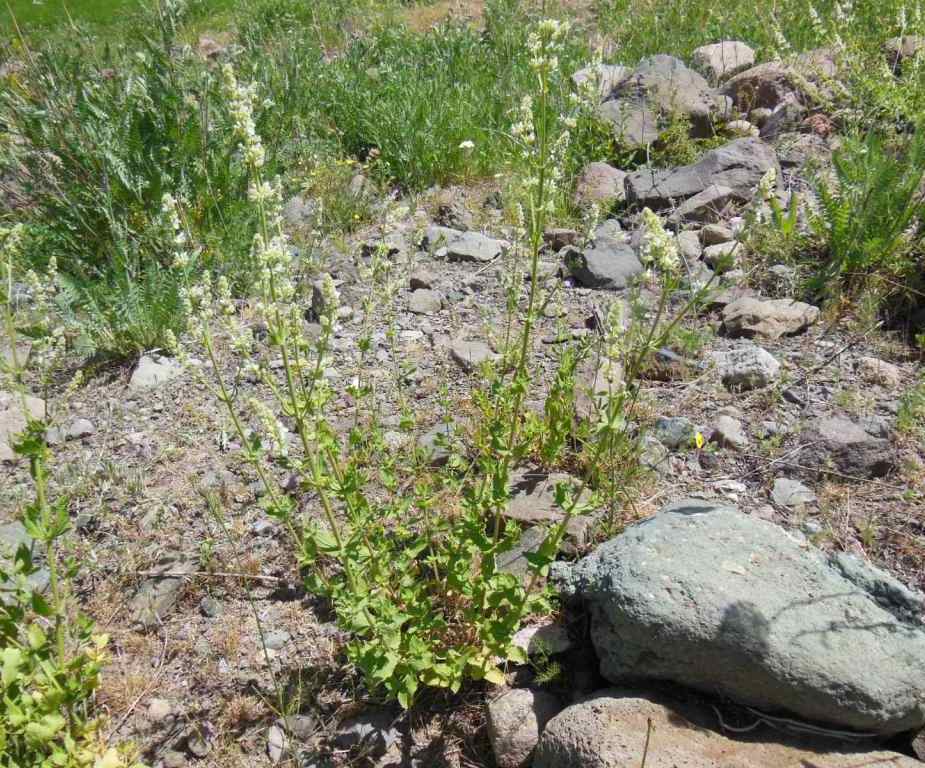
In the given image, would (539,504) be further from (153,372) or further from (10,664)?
(153,372)

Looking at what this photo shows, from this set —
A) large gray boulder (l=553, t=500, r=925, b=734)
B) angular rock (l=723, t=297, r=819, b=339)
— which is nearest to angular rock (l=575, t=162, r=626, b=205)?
angular rock (l=723, t=297, r=819, b=339)

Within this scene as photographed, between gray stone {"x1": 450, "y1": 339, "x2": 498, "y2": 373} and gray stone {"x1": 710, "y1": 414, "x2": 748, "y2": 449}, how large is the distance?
3.57 ft

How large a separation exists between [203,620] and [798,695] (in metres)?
2.05

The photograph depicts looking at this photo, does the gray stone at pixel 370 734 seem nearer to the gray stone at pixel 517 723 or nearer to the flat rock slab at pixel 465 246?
the gray stone at pixel 517 723

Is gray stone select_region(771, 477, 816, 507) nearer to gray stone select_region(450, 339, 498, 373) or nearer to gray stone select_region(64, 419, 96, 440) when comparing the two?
gray stone select_region(450, 339, 498, 373)

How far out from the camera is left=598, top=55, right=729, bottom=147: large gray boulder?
5895mm

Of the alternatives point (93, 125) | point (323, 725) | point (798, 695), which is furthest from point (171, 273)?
point (798, 695)

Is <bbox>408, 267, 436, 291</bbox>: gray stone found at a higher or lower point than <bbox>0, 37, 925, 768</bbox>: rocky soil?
higher

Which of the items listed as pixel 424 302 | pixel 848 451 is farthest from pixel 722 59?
pixel 848 451

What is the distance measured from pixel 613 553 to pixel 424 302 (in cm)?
236

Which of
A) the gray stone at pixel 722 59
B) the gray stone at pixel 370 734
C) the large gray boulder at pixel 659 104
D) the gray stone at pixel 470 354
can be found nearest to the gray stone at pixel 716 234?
the large gray boulder at pixel 659 104

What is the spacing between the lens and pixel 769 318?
3.99 metres

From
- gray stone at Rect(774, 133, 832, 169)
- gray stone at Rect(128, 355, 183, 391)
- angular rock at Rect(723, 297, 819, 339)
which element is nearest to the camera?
angular rock at Rect(723, 297, 819, 339)

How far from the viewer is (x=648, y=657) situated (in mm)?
2314
